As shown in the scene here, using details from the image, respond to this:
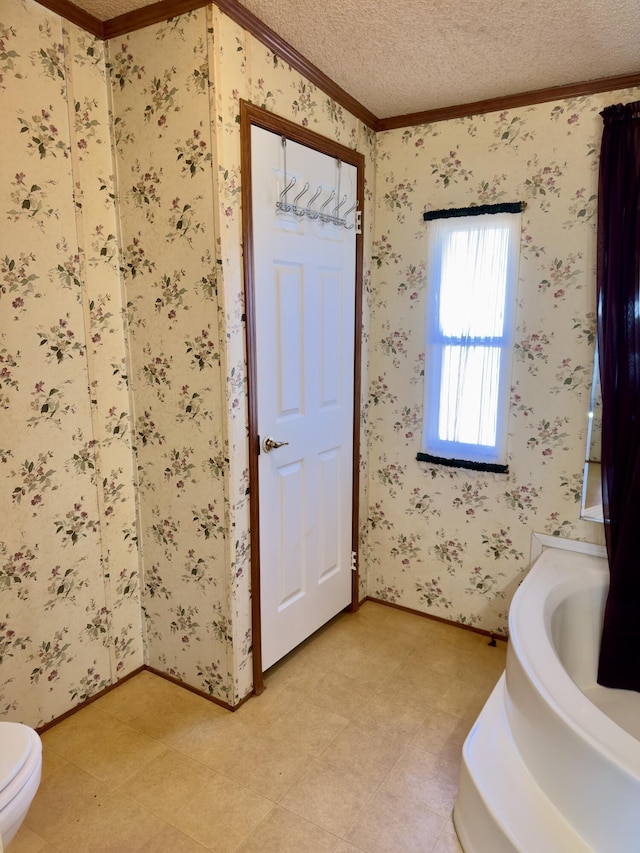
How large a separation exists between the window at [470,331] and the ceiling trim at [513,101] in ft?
1.35

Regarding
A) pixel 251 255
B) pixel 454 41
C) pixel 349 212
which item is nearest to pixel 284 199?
pixel 251 255

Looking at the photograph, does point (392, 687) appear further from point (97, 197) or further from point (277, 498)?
point (97, 197)

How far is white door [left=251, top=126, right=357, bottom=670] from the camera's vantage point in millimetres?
2027

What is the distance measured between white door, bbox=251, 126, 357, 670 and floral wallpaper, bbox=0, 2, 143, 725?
571mm

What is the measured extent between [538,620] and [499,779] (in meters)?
0.55

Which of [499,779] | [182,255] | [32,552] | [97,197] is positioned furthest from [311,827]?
[97,197]

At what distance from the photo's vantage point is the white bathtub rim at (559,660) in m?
1.35

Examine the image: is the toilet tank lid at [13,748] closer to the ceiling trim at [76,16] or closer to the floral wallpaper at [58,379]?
the floral wallpaper at [58,379]

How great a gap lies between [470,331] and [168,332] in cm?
135

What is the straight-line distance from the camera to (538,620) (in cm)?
190

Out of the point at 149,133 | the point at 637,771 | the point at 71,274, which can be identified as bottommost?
the point at 637,771

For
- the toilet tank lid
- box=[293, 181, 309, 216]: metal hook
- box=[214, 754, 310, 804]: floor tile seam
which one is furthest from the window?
the toilet tank lid

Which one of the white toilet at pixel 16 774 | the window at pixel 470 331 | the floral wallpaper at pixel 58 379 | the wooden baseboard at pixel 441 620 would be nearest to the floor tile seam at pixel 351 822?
the white toilet at pixel 16 774

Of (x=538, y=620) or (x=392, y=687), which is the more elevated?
(x=538, y=620)
